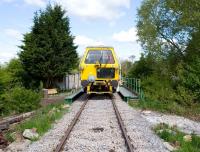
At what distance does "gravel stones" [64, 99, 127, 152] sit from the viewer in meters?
9.79

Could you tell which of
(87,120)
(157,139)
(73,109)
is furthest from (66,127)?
(73,109)

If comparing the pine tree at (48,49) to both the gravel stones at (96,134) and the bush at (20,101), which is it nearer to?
the bush at (20,101)

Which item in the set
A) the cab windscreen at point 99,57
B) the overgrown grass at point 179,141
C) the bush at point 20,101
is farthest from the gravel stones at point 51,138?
the cab windscreen at point 99,57

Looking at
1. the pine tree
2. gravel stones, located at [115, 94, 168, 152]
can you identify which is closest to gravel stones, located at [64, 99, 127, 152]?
gravel stones, located at [115, 94, 168, 152]

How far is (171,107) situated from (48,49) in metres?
19.4

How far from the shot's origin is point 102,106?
61.0ft

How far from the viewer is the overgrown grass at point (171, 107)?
17500 millimetres

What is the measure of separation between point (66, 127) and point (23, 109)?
7663 millimetres

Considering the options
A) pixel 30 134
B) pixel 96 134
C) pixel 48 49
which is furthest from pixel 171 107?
pixel 48 49

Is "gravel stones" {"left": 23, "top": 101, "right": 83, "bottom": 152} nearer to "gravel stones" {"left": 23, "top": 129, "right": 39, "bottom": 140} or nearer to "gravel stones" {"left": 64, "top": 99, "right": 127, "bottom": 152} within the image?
"gravel stones" {"left": 23, "top": 129, "right": 39, "bottom": 140}

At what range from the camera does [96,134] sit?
11445 millimetres

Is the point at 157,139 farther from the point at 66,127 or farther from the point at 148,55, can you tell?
the point at 148,55

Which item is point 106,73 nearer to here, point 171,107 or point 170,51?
point 171,107

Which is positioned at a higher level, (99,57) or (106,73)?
(99,57)
